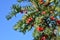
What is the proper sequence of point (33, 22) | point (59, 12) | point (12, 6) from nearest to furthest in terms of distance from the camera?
1. point (59, 12)
2. point (33, 22)
3. point (12, 6)

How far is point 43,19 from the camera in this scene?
10.8 m

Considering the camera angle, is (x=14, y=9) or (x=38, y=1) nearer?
(x=38, y=1)

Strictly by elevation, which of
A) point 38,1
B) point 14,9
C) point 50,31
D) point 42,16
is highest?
point 14,9

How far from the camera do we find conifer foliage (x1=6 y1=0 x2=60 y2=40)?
1069 centimetres

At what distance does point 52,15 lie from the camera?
10742mm

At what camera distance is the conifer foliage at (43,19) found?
35.1ft

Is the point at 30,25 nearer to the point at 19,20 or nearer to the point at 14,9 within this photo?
the point at 19,20

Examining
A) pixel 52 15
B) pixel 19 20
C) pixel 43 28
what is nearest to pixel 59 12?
pixel 52 15

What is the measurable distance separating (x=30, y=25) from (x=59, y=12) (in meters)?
1.65

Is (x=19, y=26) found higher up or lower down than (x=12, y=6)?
lower down

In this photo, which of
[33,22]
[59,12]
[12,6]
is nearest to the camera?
[59,12]

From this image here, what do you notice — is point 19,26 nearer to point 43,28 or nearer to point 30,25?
point 30,25

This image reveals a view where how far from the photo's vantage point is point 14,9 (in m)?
12.1

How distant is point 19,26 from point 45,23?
4.33 feet
